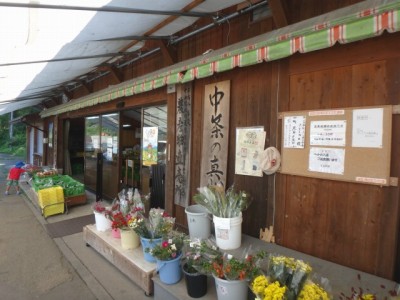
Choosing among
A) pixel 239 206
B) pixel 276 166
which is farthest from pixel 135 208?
pixel 276 166

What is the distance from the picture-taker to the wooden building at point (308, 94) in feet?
7.22

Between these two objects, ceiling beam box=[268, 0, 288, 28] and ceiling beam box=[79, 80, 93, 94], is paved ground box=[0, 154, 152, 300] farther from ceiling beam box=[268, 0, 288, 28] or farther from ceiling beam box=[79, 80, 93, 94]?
ceiling beam box=[79, 80, 93, 94]

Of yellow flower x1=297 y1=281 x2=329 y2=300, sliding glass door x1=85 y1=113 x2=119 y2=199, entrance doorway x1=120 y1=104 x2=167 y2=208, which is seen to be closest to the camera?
yellow flower x1=297 y1=281 x2=329 y2=300

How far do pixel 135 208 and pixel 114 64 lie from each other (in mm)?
4171

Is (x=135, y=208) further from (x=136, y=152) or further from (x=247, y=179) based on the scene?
(x=136, y=152)

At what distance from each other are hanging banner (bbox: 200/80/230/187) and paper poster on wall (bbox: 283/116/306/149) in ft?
2.99

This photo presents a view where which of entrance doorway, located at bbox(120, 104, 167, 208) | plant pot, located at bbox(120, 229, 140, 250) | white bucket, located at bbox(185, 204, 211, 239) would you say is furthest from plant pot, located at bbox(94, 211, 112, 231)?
white bucket, located at bbox(185, 204, 211, 239)

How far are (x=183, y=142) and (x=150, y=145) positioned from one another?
1364 millimetres

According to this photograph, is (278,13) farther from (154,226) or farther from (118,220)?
(118,220)

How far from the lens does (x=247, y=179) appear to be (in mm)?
3367

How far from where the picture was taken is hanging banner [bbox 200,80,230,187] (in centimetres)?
357

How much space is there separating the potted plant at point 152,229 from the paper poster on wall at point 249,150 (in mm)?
1183

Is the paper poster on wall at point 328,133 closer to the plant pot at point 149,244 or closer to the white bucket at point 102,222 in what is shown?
the plant pot at point 149,244

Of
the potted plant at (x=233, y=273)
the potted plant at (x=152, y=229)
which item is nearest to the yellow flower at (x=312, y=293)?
the potted plant at (x=233, y=273)
